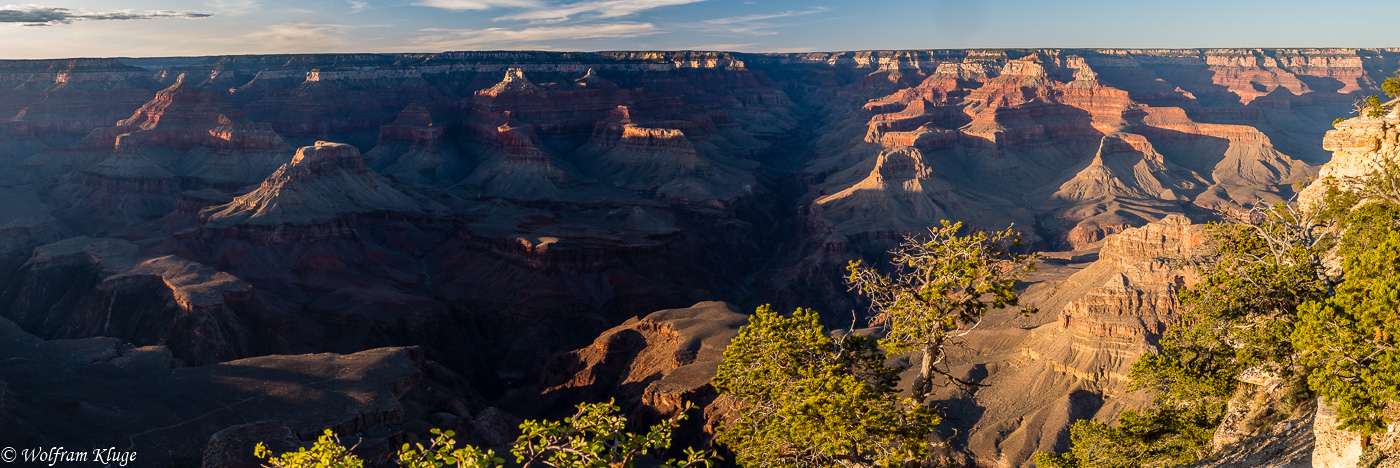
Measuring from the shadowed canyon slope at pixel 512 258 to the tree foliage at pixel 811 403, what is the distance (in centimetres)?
2377

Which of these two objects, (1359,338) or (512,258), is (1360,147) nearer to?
(1359,338)

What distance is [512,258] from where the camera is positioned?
10700cm

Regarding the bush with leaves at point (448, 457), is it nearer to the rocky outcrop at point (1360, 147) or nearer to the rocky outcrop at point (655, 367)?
the rocky outcrop at point (1360, 147)

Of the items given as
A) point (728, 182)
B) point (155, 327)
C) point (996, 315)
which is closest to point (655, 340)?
point (996, 315)

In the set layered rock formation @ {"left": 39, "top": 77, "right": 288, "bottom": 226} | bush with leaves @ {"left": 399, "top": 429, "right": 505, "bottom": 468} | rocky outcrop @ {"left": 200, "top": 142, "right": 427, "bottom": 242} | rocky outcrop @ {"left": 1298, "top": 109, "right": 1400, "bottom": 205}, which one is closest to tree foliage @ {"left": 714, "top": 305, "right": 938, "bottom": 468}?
bush with leaves @ {"left": 399, "top": 429, "right": 505, "bottom": 468}

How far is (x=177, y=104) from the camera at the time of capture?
6772 inches


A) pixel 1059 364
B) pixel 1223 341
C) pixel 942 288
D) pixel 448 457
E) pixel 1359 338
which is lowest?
pixel 1059 364

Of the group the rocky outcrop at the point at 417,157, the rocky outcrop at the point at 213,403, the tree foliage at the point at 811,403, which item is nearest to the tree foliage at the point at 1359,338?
the tree foliage at the point at 811,403

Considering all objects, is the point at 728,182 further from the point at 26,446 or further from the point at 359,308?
the point at 26,446

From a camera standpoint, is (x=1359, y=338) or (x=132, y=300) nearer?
(x=1359, y=338)

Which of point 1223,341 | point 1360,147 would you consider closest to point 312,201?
point 1223,341

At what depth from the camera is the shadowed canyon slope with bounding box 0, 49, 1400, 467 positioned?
57188mm

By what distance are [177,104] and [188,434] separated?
153 m

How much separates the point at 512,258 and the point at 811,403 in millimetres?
89252
